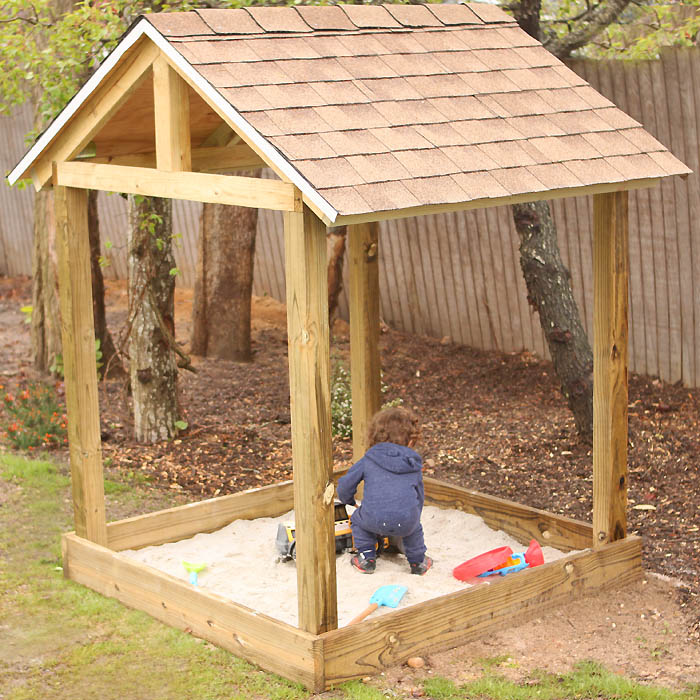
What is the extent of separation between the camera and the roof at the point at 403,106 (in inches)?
181

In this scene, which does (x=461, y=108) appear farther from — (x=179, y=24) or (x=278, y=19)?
(x=179, y=24)

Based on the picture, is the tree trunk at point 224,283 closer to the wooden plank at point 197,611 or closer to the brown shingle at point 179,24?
the wooden plank at point 197,611

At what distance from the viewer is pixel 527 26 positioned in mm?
7969

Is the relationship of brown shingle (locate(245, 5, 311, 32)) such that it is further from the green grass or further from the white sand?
the green grass

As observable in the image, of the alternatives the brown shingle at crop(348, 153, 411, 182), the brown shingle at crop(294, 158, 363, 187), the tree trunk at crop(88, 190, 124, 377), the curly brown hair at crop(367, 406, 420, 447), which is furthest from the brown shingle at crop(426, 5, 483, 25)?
the tree trunk at crop(88, 190, 124, 377)

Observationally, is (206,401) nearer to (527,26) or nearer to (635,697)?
(527,26)

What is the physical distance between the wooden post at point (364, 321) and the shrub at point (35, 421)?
2840 millimetres

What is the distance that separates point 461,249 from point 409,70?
507cm

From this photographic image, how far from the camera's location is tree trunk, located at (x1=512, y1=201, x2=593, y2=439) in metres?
8.02

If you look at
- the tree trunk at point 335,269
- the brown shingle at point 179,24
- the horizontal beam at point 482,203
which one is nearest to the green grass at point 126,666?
the horizontal beam at point 482,203

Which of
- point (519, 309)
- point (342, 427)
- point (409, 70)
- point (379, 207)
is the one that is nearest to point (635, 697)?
point (379, 207)

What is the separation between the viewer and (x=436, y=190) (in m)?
4.68

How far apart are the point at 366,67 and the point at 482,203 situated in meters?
0.94

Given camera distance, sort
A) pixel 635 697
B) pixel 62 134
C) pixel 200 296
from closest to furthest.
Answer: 1. pixel 635 697
2. pixel 62 134
3. pixel 200 296
